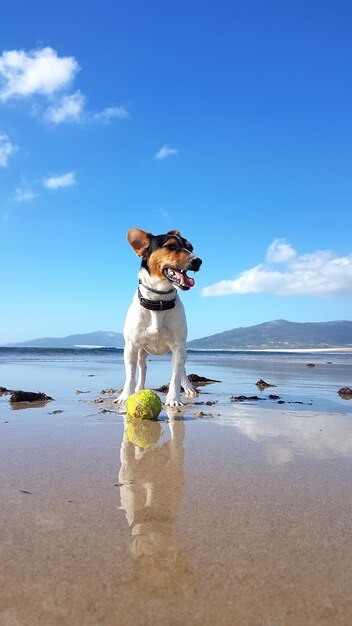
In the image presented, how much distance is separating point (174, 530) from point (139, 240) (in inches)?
163

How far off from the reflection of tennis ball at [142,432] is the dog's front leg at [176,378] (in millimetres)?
1260

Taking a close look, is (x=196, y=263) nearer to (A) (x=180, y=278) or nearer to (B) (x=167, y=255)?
(A) (x=180, y=278)

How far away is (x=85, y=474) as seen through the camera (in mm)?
2203

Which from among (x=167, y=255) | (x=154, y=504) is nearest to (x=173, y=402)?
(x=167, y=255)

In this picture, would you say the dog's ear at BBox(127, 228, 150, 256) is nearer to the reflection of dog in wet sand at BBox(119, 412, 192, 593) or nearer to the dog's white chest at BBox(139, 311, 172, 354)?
the dog's white chest at BBox(139, 311, 172, 354)

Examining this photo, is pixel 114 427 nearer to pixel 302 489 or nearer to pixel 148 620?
pixel 302 489

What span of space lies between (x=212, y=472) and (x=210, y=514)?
0.64 meters

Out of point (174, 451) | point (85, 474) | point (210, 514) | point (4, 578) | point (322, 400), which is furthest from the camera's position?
point (322, 400)

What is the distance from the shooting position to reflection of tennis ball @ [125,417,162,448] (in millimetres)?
3027

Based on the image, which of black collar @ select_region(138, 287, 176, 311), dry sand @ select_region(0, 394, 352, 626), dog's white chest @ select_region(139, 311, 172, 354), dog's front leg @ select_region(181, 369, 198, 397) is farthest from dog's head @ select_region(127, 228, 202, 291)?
dry sand @ select_region(0, 394, 352, 626)

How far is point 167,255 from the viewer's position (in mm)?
5070

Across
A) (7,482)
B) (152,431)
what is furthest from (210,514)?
(152,431)

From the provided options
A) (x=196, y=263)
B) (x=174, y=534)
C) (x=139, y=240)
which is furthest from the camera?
(x=139, y=240)

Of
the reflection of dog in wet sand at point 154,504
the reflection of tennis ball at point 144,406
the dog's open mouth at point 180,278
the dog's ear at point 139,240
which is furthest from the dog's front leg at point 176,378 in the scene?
the reflection of dog in wet sand at point 154,504
